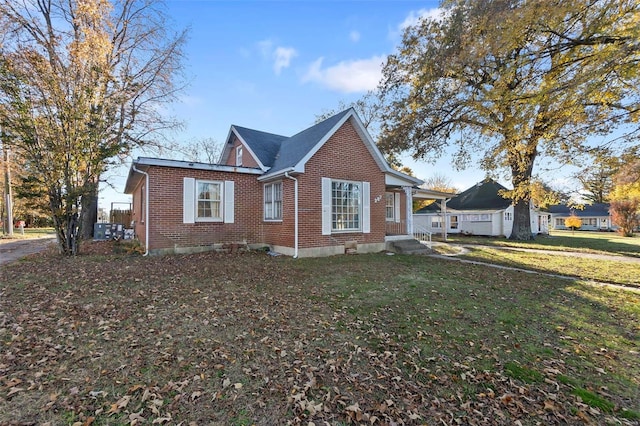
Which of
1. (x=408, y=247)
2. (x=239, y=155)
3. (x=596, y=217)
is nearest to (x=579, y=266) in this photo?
(x=408, y=247)

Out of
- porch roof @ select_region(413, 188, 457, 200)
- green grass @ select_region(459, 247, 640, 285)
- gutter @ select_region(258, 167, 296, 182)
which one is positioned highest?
gutter @ select_region(258, 167, 296, 182)

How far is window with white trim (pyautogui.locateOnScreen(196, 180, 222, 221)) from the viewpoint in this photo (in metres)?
10.8

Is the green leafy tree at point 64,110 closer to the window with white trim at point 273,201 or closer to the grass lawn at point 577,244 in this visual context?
the window with white trim at point 273,201

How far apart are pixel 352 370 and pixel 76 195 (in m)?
10.6

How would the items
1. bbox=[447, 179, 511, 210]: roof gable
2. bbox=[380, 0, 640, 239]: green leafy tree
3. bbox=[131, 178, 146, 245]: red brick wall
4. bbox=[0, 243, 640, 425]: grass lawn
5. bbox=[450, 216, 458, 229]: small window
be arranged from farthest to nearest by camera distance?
1. bbox=[450, 216, 458, 229]: small window
2. bbox=[447, 179, 511, 210]: roof gable
3. bbox=[131, 178, 146, 245]: red brick wall
4. bbox=[380, 0, 640, 239]: green leafy tree
5. bbox=[0, 243, 640, 425]: grass lawn

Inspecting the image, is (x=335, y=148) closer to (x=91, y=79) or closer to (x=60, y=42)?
(x=91, y=79)

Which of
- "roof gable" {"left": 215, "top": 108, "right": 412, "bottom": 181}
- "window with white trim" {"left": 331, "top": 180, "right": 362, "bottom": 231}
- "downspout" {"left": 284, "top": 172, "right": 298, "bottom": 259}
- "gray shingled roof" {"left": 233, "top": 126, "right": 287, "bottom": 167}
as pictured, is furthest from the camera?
"gray shingled roof" {"left": 233, "top": 126, "right": 287, "bottom": 167}

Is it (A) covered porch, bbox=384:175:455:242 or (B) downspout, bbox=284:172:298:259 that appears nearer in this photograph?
(B) downspout, bbox=284:172:298:259

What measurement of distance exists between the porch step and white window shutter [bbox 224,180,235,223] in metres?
7.23

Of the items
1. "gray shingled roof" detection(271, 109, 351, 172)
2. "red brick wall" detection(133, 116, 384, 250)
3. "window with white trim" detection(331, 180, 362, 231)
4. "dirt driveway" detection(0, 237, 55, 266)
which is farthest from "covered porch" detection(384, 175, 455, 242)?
"dirt driveway" detection(0, 237, 55, 266)

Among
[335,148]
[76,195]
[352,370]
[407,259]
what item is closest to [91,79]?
[76,195]

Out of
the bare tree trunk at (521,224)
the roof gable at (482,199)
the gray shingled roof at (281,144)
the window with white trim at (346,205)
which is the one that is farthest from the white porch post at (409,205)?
the roof gable at (482,199)

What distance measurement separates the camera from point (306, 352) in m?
3.76

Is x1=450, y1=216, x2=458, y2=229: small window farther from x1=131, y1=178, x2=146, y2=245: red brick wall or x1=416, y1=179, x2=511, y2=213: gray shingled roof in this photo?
x1=131, y1=178, x2=146, y2=245: red brick wall
